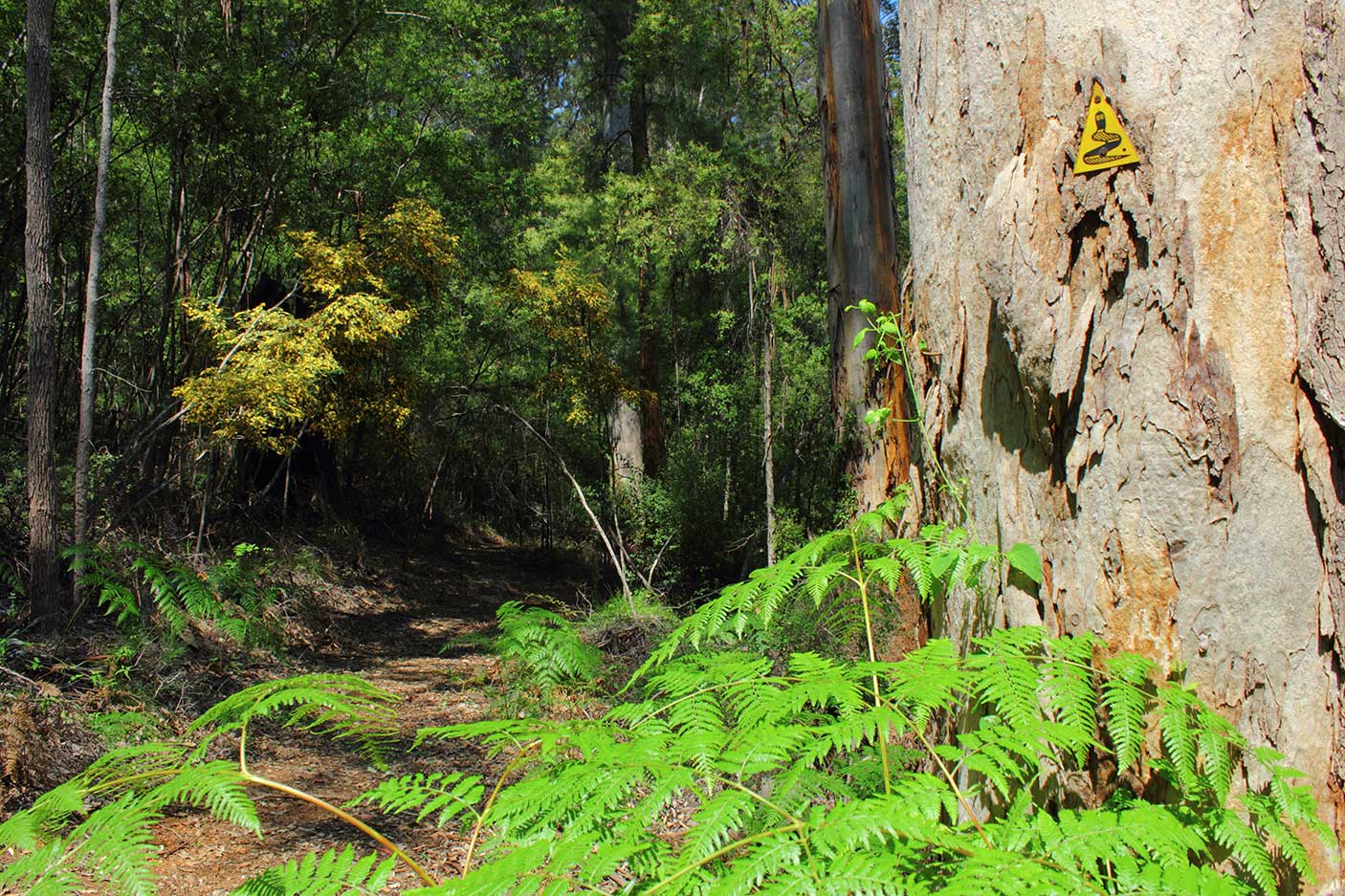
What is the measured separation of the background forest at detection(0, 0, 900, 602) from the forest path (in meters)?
1.72

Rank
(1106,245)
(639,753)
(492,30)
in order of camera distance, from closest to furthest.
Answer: (639,753), (1106,245), (492,30)

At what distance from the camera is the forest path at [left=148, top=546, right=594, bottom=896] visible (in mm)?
4422

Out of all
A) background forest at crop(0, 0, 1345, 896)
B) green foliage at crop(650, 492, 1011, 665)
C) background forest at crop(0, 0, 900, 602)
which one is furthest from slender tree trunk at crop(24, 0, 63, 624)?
green foliage at crop(650, 492, 1011, 665)

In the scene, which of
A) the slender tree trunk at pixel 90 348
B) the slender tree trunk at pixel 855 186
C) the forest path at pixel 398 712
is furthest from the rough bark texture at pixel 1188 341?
the slender tree trunk at pixel 90 348

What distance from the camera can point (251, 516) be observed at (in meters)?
12.3

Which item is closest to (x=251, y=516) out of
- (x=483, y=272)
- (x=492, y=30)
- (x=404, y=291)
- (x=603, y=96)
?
(x=404, y=291)

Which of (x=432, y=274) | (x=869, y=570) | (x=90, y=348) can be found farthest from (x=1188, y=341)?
(x=432, y=274)

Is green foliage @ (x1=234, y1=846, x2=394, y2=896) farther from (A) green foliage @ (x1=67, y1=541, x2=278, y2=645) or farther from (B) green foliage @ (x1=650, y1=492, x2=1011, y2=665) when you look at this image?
(A) green foliage @ (x1=67, y1=541, x2=278, y2=645)

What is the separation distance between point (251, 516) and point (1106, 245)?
41.5ft

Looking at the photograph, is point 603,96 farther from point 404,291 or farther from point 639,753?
point 639,753

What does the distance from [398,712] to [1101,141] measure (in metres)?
6.35

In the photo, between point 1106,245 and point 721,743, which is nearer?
point 721,743

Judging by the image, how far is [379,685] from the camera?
27.7 feet

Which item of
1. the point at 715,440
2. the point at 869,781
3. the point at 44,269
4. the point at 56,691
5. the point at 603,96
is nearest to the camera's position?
the point at 869,781
